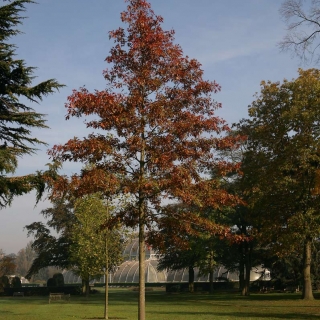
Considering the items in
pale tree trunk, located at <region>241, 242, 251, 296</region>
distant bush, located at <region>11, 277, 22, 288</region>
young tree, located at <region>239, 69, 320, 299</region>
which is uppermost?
young tree, located at <region>239, 69, 320, 299</region>

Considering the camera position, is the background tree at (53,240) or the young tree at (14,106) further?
the background tree at (53,240)

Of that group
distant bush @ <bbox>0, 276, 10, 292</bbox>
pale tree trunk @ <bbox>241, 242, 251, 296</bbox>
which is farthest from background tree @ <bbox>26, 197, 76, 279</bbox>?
pale tree trunk @ <bbox>241, 242, 251, 296</bbox>

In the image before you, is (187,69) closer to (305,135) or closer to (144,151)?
(144,151)

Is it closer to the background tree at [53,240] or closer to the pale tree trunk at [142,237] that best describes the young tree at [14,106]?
the pale tree trunk at [142,237]

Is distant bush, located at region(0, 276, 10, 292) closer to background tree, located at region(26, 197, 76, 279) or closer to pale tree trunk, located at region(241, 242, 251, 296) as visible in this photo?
background tree, located at region(26, 197, 76, 279)

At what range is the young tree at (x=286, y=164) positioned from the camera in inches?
1348

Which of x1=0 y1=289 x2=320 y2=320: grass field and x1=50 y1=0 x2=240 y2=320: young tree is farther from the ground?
x1=50 y1=0 x2=240 y2=320: young tree

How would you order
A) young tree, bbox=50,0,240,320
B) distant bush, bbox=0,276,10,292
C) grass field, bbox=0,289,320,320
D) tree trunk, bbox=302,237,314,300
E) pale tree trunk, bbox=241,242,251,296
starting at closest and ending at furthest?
young tree, bbox=50,0,240,320 → grass field, bbox=0,289,320,320 → tree trunk, bbox=302,237,314,300 → pale tree trunk, bbox=241,242,251,296 → distant bush, bbox=0,276,10,292

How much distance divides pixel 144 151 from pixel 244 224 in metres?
38.5

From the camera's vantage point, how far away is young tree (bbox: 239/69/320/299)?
3425 centimetres

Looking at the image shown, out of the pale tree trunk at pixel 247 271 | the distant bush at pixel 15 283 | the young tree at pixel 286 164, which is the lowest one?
the distant bush at pixel 15 283

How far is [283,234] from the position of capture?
34.8 metres

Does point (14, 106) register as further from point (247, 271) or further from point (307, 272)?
point (247, 271)

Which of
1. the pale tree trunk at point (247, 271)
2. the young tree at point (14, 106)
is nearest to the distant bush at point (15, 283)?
the pale tree trunk at point (247, 271)
